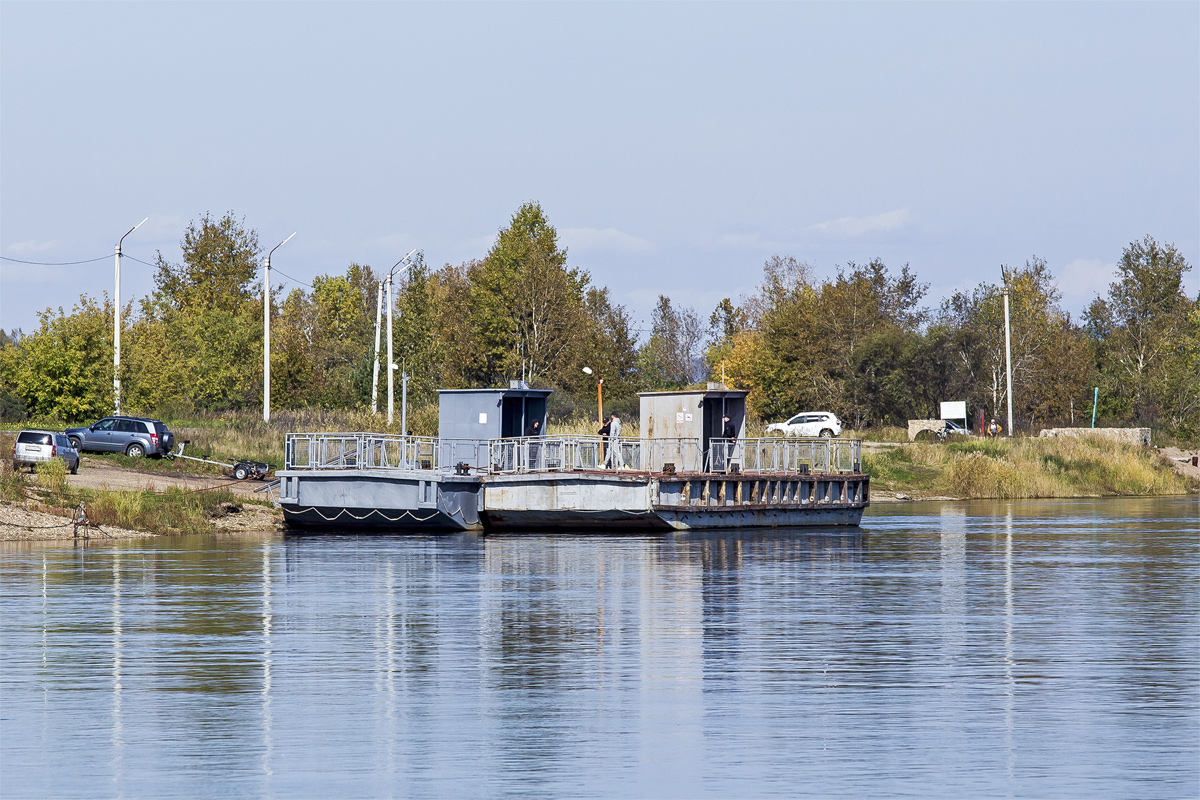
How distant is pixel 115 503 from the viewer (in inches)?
1555

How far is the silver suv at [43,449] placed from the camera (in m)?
46.0

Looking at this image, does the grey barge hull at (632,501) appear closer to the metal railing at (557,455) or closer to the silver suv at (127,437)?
the metal railing at (557,455)

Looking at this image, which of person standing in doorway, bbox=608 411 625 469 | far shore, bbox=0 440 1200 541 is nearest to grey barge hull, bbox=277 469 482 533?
person standing in doorway, bbox=608 411 625 469

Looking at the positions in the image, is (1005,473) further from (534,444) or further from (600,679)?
(600,679)

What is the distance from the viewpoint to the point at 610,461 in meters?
41.4

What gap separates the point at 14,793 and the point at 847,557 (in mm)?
24168

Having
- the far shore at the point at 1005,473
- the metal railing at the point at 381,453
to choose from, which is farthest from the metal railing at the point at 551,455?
the far shore at the point at 1005,473

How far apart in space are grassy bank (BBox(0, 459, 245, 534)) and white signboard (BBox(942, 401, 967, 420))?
5260cm

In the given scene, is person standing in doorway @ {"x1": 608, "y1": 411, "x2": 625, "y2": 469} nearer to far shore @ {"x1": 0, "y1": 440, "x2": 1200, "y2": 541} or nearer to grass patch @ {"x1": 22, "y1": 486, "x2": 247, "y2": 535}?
grass patch @ {"x1": 22, "y1": 486, "x2": 247, "y2": 535}

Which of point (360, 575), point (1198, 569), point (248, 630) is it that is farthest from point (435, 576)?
point (1198, 569)

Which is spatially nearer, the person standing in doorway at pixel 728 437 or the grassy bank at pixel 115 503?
the grassy bank at pixel 115 503

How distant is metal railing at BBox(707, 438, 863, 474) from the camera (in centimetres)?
4259

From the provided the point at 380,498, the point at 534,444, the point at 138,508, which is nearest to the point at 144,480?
the point at 138,508

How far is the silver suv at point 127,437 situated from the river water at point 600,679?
22726 millimetres
